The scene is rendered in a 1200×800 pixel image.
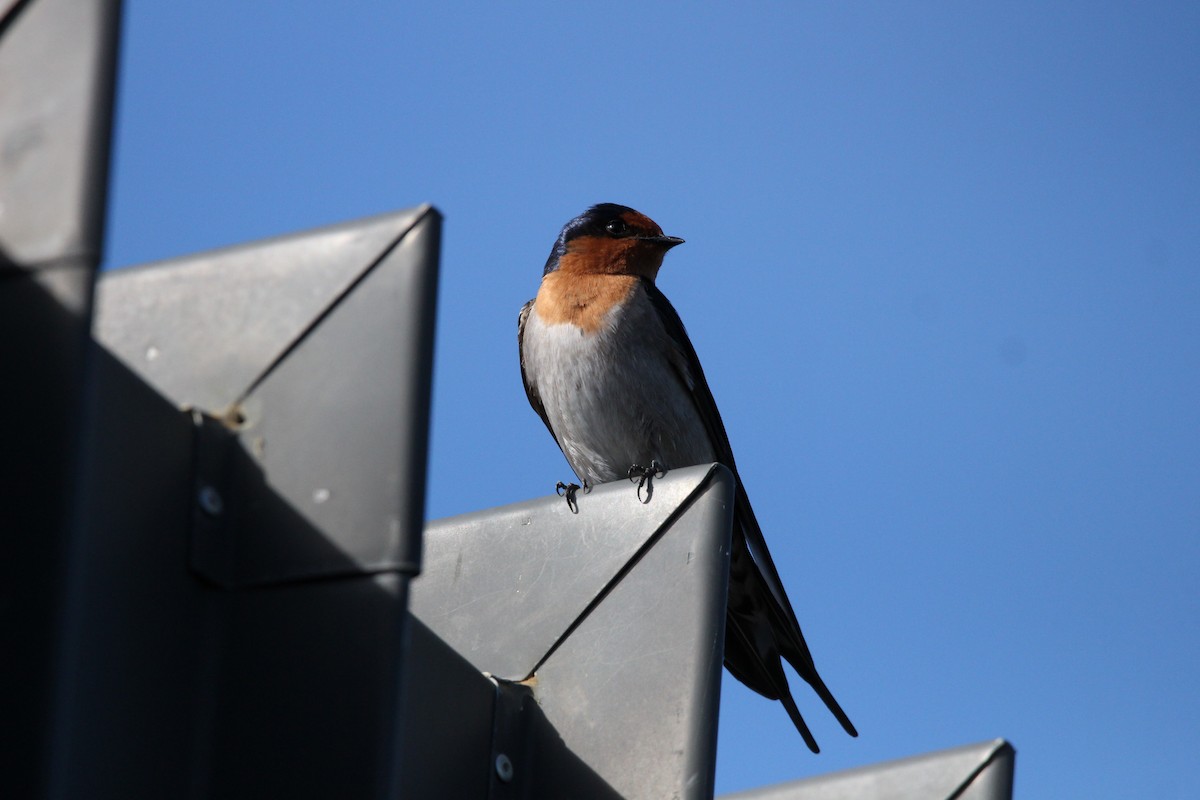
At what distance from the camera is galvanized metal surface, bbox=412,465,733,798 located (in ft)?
12.0

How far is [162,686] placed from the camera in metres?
2.34

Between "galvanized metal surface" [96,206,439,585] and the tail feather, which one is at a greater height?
the tail feather

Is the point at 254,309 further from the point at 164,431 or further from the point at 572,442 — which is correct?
the point at 572,442

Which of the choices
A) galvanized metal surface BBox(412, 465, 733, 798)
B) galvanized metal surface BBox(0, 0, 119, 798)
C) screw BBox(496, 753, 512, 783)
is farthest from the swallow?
galvanized metal surface BBox(0, 0, 119, 798)

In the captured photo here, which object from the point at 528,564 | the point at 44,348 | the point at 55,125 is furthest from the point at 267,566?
the point at 528,564

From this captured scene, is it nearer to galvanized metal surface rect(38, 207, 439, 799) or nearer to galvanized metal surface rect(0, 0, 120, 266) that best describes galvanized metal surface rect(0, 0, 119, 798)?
galvanized metal surface rect(0, 0, 120, 266)

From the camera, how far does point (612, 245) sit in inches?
360

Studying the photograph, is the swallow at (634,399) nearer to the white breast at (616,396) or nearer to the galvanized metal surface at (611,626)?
the white breast at (616,396)

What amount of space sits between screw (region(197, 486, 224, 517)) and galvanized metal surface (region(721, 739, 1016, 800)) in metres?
3.00

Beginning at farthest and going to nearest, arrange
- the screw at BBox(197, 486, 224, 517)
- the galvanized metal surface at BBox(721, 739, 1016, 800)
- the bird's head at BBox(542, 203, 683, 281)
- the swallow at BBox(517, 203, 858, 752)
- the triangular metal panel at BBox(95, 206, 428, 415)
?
the bird's head at BBox(542, 203, 683, 281), the swallow at BBox(517, 203, 858, 752), the galvanized metal surface at BBox(721, 739, 1016, 800), the triangular metal panel at BBox(95, 206, 428, 415), the screw at BBox(197, 486, 224, 517)

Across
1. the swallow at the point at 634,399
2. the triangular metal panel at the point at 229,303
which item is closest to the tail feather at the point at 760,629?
the swallow at the point at 634,399

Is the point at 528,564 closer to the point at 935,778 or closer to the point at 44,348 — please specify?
the point at 935,778

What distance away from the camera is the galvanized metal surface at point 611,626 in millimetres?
3672

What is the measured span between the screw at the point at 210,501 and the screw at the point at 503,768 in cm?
138
